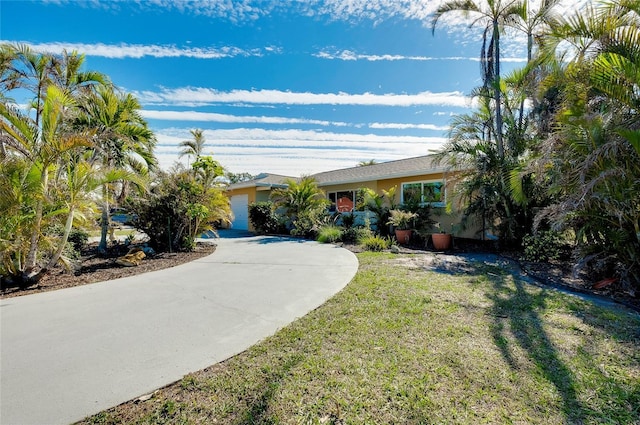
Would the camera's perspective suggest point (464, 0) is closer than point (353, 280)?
No

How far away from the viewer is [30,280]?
554 cm

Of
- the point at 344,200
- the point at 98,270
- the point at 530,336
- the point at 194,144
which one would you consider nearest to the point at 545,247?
the point at 530,336

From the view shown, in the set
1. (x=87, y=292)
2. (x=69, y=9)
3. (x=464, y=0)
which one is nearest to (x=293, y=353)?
(x=87, y=292)

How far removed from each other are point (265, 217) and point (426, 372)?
13334 millimetres

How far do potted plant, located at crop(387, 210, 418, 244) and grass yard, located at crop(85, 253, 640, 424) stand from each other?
649 cm

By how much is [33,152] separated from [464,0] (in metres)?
11.8

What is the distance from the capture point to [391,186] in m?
13.8

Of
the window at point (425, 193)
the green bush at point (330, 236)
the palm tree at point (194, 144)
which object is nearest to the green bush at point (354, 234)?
the green bush at point (330, 236)

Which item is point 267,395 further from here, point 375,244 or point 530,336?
point 375,244

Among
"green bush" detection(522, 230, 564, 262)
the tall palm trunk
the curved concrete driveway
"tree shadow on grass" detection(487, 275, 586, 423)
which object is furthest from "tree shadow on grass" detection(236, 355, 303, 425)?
"green bush" detection(522, 230, 564, 262)

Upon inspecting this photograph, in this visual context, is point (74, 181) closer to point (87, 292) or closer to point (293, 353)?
point (87, 292)

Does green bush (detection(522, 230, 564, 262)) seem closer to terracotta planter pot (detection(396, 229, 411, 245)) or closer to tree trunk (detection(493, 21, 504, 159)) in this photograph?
tree trunk (detection(493, 21, 504, 159))

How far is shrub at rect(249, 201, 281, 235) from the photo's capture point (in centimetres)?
1513

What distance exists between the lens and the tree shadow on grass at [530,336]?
7.63ft
